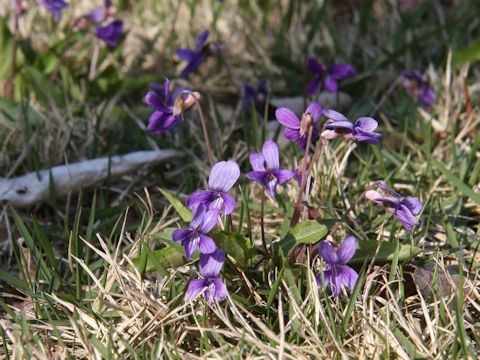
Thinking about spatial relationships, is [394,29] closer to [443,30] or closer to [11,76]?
[443,30]

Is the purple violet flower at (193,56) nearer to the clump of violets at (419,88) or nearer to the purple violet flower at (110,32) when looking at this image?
the purple violet flower at (110,32)

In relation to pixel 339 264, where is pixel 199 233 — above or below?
above

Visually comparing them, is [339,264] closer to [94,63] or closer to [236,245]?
[236,245]

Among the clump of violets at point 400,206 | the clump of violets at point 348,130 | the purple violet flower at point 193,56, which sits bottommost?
the purple violet flower at point 193,56

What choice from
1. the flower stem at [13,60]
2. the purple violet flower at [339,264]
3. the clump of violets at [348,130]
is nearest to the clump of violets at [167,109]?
the clump of violets at [348,130]

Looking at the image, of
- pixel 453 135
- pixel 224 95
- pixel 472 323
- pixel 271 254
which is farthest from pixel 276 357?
pixel 224 95

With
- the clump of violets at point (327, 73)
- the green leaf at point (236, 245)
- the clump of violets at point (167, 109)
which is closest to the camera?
the green leaf at point (236, 245)

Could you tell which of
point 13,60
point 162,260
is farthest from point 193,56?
point 162,260
